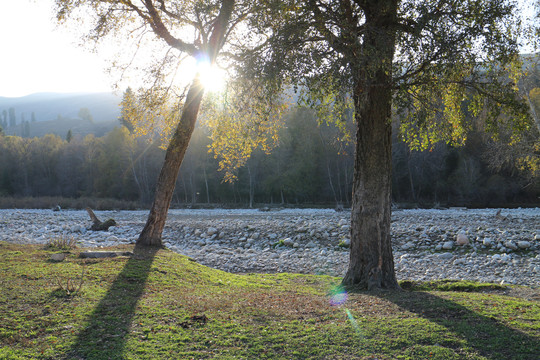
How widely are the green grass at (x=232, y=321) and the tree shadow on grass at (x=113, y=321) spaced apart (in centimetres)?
1

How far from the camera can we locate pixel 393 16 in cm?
763

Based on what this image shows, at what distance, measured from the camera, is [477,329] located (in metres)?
4.84

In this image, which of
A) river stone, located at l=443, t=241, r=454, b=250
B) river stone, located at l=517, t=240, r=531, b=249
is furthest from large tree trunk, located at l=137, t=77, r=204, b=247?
river stone, located at l=517, t=240, r=531, b=249

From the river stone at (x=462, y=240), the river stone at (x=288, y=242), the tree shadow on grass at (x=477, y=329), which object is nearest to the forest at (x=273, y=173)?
the river stone at (x=288, y=242)

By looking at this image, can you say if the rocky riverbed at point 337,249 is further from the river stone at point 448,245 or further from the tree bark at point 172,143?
the tree bark at point 172,143

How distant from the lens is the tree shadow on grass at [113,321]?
415 centimetres

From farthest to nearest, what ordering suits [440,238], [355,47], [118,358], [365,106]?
[440,238] → [365,106] → [355,47] → [118,358]

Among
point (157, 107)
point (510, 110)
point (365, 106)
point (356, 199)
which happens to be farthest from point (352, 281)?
point (157, 107)

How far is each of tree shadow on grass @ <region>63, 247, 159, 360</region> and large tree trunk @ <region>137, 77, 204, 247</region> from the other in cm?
361

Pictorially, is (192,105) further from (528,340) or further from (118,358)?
(528,340)

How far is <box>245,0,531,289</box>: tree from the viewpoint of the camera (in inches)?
280

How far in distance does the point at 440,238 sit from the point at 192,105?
37.4 ft

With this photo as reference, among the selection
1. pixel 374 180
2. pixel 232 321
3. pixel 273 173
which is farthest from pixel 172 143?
pixel 273 173

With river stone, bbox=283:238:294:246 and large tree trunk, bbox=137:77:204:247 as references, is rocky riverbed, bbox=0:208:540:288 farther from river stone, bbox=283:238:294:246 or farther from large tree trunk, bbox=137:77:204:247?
large tree trunk, bbox=137:77:204:247
